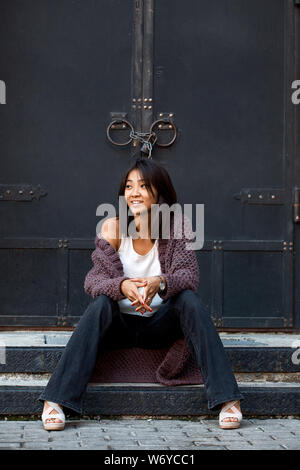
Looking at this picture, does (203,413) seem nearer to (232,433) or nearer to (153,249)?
(232,433)

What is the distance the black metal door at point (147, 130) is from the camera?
4750mm

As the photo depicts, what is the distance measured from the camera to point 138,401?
3396 mm

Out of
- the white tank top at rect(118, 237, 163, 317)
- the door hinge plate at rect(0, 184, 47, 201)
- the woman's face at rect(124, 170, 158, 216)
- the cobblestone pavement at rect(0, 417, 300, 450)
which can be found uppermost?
the door hinge plate at rect(0, 184, 47, 201)

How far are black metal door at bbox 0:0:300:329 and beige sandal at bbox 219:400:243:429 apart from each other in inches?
62.0

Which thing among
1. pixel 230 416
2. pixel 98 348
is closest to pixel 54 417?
pixel 98 348

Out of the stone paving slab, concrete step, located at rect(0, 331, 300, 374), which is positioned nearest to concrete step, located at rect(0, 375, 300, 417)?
concrete step, located at rect(0, 331, 300, 374)

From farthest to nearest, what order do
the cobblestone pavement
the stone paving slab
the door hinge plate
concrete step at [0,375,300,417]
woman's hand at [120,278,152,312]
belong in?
the door hinge plate, the stone paving slab, concrete step at [0,375,300,417], woman's hand at [120,278,152,312], the cobblestone pavement

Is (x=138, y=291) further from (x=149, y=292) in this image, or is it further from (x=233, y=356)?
(x=233, y=356)

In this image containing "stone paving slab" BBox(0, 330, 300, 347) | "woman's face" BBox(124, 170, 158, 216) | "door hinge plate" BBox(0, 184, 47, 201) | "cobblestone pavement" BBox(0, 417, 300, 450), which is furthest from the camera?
"door hinge plate" BBox(0, 184, 47, 201)

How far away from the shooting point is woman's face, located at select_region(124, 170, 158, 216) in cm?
357

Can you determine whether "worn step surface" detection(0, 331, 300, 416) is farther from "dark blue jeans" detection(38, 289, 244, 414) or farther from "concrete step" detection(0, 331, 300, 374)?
"dark blue jeans" detection(38, 289, 244, 414)

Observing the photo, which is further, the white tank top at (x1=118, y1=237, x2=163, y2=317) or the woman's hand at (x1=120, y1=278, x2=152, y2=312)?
the white tank top at (x1=118, y1=237, x2=163, y2=317)

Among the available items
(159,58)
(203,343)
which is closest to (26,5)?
(159,58)

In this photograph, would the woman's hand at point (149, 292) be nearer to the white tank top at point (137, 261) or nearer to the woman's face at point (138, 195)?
the white tank top at point (137, 261)
